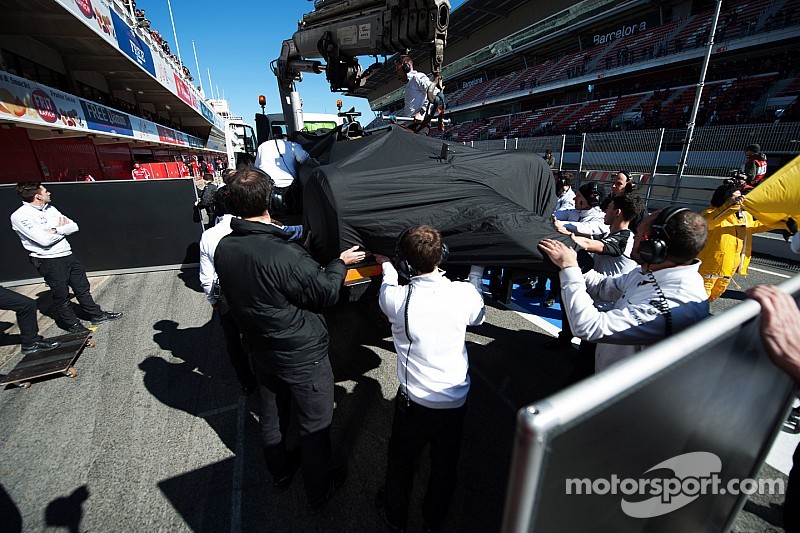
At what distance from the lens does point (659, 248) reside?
1.50 meters

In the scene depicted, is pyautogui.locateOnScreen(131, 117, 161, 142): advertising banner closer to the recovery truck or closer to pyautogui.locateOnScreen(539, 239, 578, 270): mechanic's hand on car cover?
the recovery truck

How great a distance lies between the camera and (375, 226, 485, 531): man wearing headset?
1.55 meters

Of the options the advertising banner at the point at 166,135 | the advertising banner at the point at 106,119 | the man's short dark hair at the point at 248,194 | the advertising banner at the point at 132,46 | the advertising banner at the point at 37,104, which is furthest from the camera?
the advertising banner at the point at 166,135

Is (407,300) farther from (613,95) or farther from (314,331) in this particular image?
(613,95)

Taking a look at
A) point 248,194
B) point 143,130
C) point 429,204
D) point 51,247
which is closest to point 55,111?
point 51,247

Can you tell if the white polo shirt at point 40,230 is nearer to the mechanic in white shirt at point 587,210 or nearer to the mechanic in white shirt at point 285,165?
the mechanic in white shirt at point 285,165

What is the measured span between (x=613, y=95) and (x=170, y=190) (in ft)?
92.9

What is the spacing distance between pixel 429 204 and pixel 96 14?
10232 mm

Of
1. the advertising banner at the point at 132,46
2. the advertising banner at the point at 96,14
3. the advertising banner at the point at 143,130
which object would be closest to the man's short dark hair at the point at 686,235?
the advertising banner at the point at 96,14

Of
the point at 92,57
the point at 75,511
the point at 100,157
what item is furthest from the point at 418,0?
the point at 100,157

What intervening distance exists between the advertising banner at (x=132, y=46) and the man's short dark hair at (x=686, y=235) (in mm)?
12578

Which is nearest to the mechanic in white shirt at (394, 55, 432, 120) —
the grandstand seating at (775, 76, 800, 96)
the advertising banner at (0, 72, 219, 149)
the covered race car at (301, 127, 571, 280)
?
the covered race car at (301, 127, 571, 280)

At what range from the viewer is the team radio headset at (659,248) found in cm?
146

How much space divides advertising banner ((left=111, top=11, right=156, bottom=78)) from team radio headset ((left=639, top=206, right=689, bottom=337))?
12514 millimetres
